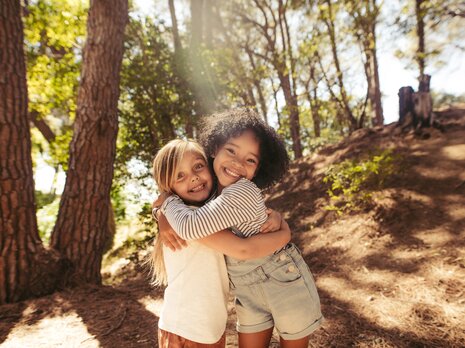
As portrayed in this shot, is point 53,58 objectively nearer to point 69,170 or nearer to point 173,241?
point 69,170

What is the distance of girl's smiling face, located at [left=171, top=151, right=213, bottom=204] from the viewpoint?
6.39ft

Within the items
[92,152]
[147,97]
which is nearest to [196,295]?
[92,152]

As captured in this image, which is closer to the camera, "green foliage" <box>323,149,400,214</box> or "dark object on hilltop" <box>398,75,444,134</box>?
"green foliage" <box>323,149,400,214</box>

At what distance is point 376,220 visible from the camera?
16.6ft

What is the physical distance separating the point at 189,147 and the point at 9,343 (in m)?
2.55

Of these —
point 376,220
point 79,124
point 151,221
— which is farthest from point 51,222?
point 376,220

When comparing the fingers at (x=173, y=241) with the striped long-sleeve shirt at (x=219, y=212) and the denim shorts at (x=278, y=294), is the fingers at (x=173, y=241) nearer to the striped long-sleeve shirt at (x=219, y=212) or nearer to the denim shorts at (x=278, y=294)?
the striped long-sleeve shirt at (x=219, y=212)

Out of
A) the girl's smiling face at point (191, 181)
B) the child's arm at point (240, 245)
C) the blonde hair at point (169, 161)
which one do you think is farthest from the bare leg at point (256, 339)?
the blonde hair at point (169, 161)

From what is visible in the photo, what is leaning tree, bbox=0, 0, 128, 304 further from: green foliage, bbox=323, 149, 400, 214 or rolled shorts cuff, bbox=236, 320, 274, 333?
green foliage, bbox=323, 149, 400, 214

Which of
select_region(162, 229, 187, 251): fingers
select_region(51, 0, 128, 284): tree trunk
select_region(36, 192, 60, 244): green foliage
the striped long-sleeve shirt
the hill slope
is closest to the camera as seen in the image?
the striped long-sleeve shirt

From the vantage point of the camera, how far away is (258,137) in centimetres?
215

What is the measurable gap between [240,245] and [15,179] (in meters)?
3.15

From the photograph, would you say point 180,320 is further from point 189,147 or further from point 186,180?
point 189,147

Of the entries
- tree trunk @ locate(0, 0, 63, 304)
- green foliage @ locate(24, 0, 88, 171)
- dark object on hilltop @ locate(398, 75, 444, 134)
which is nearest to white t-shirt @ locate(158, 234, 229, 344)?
tree trunk @ locate(0, 0, 63, 304)
